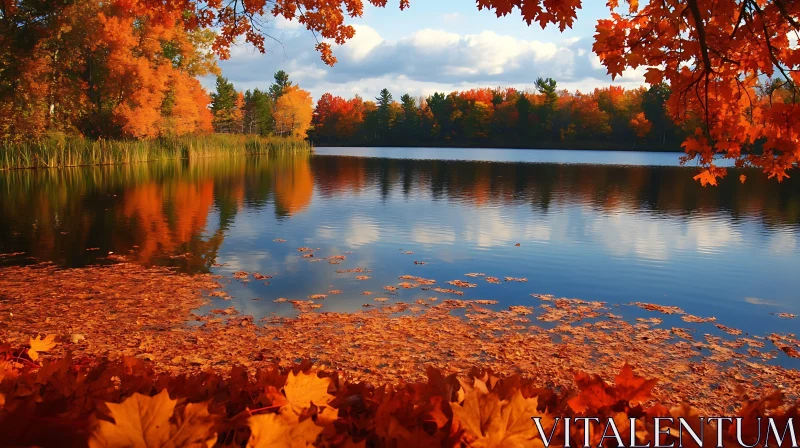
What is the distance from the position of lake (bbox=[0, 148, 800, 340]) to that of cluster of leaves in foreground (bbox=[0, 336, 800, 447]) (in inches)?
213

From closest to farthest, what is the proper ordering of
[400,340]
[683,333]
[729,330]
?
[400,340] → [683,333] → [729,330]

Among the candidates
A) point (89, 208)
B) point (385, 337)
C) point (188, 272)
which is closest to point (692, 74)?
point (385, 337)

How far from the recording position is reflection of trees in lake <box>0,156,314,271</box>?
10969mm

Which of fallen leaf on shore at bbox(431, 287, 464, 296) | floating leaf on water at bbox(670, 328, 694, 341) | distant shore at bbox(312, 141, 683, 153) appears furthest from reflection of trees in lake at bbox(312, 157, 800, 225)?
distant shore at bbox(312, 141, 683, 153)

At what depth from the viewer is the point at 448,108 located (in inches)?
4294

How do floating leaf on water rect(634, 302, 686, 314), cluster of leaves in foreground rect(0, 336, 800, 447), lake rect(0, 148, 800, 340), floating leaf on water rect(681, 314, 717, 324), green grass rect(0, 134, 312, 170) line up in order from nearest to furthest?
1. cluster of leaves in foreground rect(0, 336, 800, 447)
2. floating leaf on water rect(681, 314, 717, 324)
3. floating leaf on water rect(634, 302, 686, 314)
4. lake rect(0, 148, 800, 340)
5. green grass rect(0, 134, 312, 170)

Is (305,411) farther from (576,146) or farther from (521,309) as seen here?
(576,146)

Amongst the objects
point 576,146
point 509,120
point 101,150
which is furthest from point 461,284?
point 509,120

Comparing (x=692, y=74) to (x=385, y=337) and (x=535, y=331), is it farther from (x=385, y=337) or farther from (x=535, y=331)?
(x=385, y=337)

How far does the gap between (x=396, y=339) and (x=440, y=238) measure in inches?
281

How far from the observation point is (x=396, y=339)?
19.6 feet

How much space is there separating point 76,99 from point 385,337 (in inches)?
1544

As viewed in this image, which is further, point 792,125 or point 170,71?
point 170,71

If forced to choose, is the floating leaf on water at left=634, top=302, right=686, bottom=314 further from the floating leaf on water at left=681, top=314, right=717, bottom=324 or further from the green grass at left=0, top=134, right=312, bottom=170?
the green grass at left=0, top=134, right=312, bottom=170
